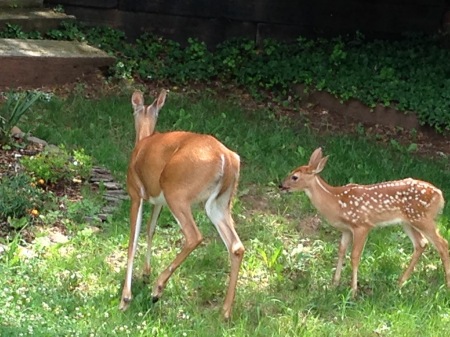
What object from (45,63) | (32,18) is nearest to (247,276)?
(45,63)

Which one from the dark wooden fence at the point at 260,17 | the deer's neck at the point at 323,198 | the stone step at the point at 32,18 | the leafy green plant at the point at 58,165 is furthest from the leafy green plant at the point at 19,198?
the dark wooden fence at the point at 260,17

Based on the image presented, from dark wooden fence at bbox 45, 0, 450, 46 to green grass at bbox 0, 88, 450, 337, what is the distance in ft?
11.5

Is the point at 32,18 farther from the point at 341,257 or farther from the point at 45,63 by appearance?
the point at 341,257

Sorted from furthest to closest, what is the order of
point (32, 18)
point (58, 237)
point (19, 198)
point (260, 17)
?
1. point (260, 17)
2. point (32, 18)
3. point (19, 198)
4. point (58, 237)

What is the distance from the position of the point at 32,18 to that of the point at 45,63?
47.2 inches

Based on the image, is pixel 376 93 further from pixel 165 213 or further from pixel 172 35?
pixel 165 213

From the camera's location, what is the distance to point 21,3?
445 inches

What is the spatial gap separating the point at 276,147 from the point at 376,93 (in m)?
2.22

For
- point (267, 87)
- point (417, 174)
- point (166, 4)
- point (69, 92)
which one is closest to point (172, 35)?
point (166, 4)

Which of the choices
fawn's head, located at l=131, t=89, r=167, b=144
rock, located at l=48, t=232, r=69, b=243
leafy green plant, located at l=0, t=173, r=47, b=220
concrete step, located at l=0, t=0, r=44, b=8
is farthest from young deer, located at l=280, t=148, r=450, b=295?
concrete step, located at l=0, t=0, r=44, b=8

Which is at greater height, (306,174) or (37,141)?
(306,174)

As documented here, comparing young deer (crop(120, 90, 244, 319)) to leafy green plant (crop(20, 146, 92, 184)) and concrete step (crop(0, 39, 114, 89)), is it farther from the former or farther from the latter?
concrete step (crop(0, 39, 114, 89))

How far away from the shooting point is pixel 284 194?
7.68 meters

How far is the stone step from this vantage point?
1078 centimetres
